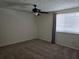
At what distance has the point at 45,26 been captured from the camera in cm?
532

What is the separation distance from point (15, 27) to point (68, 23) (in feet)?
10.2

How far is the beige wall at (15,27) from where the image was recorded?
13.7 feet

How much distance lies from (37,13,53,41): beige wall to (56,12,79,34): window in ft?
1.90

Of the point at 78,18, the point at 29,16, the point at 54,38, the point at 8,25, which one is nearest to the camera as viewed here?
the point at 78,18

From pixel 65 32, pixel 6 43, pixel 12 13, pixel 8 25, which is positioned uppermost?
pixel 12 13

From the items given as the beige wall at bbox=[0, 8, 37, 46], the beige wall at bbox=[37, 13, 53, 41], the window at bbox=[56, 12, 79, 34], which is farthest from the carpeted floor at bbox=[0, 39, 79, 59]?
the beige wall at bbox=[37, 13, 53, 41]

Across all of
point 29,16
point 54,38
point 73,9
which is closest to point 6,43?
point 29,16

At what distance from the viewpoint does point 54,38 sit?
4.72 metres

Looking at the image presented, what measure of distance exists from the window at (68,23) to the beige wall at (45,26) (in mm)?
578

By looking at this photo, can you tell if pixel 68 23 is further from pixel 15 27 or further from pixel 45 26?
pixel 15 27

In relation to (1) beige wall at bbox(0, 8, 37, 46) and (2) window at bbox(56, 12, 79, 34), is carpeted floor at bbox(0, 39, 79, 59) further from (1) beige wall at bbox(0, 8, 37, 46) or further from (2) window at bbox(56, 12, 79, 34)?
(2) window at bbox(56, 12, 79, 34)

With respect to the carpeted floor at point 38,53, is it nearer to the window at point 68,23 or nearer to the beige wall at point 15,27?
the beige wall at point 15,27

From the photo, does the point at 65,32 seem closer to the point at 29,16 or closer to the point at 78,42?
the point at 78,42

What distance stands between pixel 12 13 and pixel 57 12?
264 centimetres
